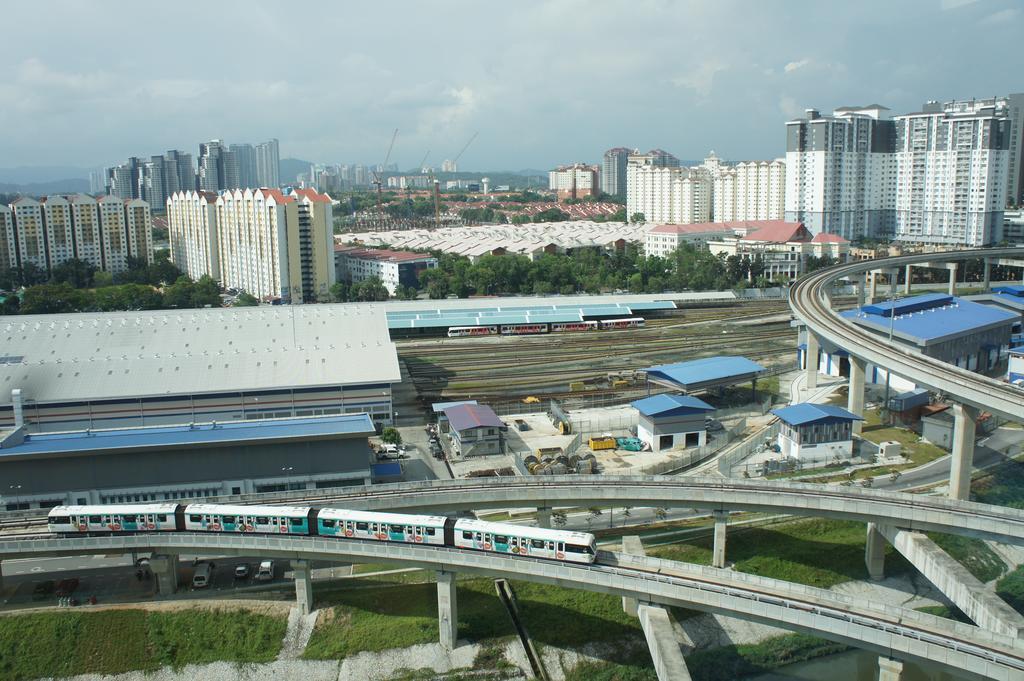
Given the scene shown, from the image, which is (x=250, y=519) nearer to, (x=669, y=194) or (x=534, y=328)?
(x=534, y=328)

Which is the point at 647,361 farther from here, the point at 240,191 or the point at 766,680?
the point at 240,191

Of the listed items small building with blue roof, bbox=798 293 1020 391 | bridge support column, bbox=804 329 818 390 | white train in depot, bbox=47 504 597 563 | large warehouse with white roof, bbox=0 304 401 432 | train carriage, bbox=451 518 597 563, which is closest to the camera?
train carriage, bbox=451 518 597 563

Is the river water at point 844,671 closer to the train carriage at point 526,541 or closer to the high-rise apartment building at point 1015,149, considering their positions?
the train carriage at point 526,541

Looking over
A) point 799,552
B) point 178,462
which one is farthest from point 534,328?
point 799,552

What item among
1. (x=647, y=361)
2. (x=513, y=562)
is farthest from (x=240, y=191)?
(x=513, y=562)

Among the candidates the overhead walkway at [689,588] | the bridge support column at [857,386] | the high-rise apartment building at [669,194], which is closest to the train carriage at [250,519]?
the overhead walkway at [689,588]

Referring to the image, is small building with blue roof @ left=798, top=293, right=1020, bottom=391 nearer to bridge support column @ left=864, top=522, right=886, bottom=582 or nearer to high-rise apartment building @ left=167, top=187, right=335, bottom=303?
bridge support column @ left=864, top=522, right=886, bottom=582

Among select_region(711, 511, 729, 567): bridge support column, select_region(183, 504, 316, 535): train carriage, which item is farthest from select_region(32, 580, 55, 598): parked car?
select_region(711, 511, 729, 567): bridge support column
